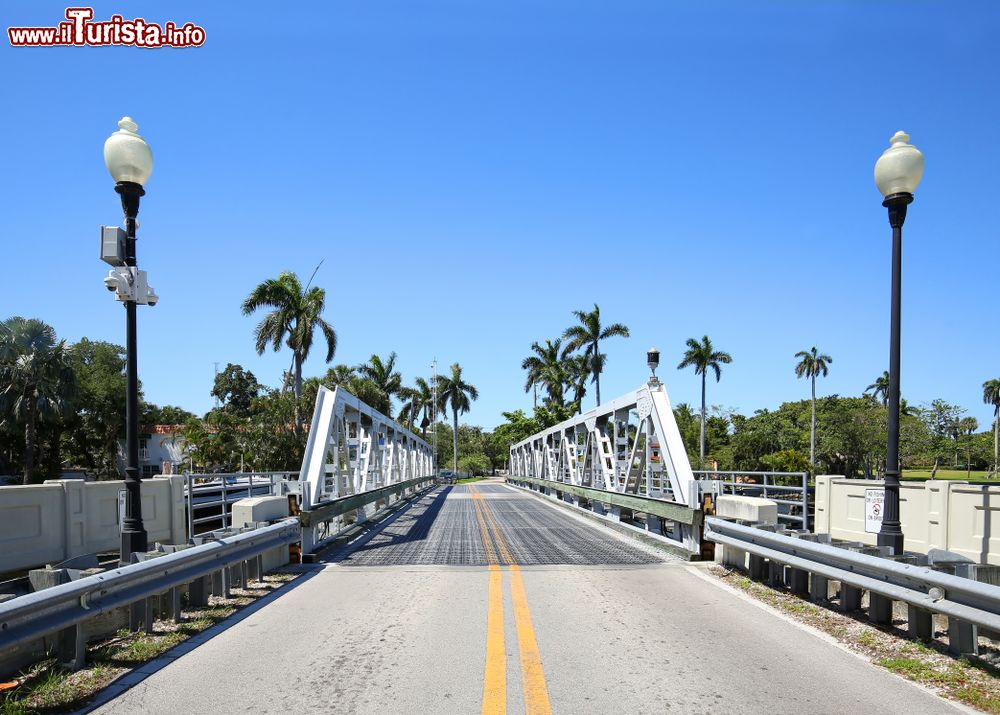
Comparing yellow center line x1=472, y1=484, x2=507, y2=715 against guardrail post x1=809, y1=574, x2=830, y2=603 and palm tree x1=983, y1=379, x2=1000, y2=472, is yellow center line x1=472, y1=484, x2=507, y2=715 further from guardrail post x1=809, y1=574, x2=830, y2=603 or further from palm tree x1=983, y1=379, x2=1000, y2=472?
palm tree x1=983, y1=379, x2=1000, y2=472

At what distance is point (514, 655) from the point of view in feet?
20.0

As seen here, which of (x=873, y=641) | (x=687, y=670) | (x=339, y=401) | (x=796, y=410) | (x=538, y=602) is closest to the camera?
(x=687, y=670)

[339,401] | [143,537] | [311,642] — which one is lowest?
[311,642]

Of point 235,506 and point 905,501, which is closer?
point 235,506

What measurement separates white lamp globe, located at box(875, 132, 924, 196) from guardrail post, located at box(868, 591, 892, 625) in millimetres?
5131

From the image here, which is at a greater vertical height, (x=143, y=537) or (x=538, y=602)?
(x=143, y=537)

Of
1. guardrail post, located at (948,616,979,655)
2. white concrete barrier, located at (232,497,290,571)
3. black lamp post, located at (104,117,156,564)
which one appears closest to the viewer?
guardrail post, located at (948,616,979,655)

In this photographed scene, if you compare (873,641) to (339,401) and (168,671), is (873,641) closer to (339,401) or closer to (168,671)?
(168,671)

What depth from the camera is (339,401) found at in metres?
14.7

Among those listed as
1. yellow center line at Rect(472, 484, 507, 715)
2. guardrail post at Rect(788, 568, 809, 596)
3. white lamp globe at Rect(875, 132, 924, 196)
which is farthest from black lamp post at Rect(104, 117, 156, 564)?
white lamp globe at Rect(875, 132, 924, 196)

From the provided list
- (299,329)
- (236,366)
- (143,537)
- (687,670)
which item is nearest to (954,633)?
(687,670)

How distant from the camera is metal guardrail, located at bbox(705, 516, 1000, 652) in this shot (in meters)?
5.36

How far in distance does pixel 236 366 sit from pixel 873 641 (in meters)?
94.9

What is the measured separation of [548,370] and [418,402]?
20690 millimetres
